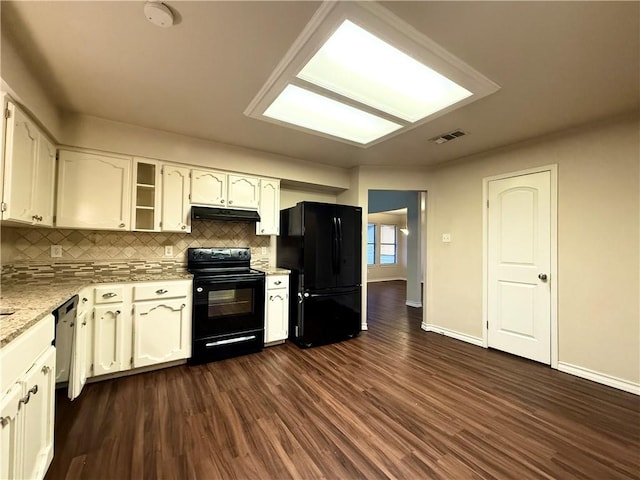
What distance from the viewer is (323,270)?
134 inches

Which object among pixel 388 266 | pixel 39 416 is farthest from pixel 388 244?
pixel 39 416

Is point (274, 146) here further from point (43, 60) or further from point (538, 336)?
point (538, 336)

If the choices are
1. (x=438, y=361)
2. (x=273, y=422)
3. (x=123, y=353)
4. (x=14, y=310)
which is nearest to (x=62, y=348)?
(x=123, y=353)

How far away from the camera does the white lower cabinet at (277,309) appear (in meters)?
3.25

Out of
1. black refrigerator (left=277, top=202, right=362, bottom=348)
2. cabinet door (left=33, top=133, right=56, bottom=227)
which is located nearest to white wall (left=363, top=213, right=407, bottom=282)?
black refrigerator (left=277, top=202, right=362, bottom=348)

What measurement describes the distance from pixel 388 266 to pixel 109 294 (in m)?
8.61

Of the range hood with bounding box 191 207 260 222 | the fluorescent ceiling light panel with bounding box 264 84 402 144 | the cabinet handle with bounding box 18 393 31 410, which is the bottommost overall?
the cabinet handle with bounding box 18 393 31 410

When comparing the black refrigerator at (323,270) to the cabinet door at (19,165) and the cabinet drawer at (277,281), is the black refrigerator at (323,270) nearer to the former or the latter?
the cabinet drawer at (277,281)

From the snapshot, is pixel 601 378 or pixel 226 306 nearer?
pixel 601 378

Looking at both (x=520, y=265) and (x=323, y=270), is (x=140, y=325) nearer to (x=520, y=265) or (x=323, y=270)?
(x=323, y=270)

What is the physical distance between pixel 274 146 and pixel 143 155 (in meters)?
1.37

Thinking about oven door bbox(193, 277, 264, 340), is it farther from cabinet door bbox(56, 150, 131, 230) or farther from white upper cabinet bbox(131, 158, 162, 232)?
Answer: cabinet door bbox(56, 150, 131, 230)

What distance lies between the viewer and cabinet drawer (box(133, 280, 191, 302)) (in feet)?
8.28

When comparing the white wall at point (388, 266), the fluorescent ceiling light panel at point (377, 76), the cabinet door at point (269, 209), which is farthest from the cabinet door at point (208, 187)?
the white wall at point (388, 266)
